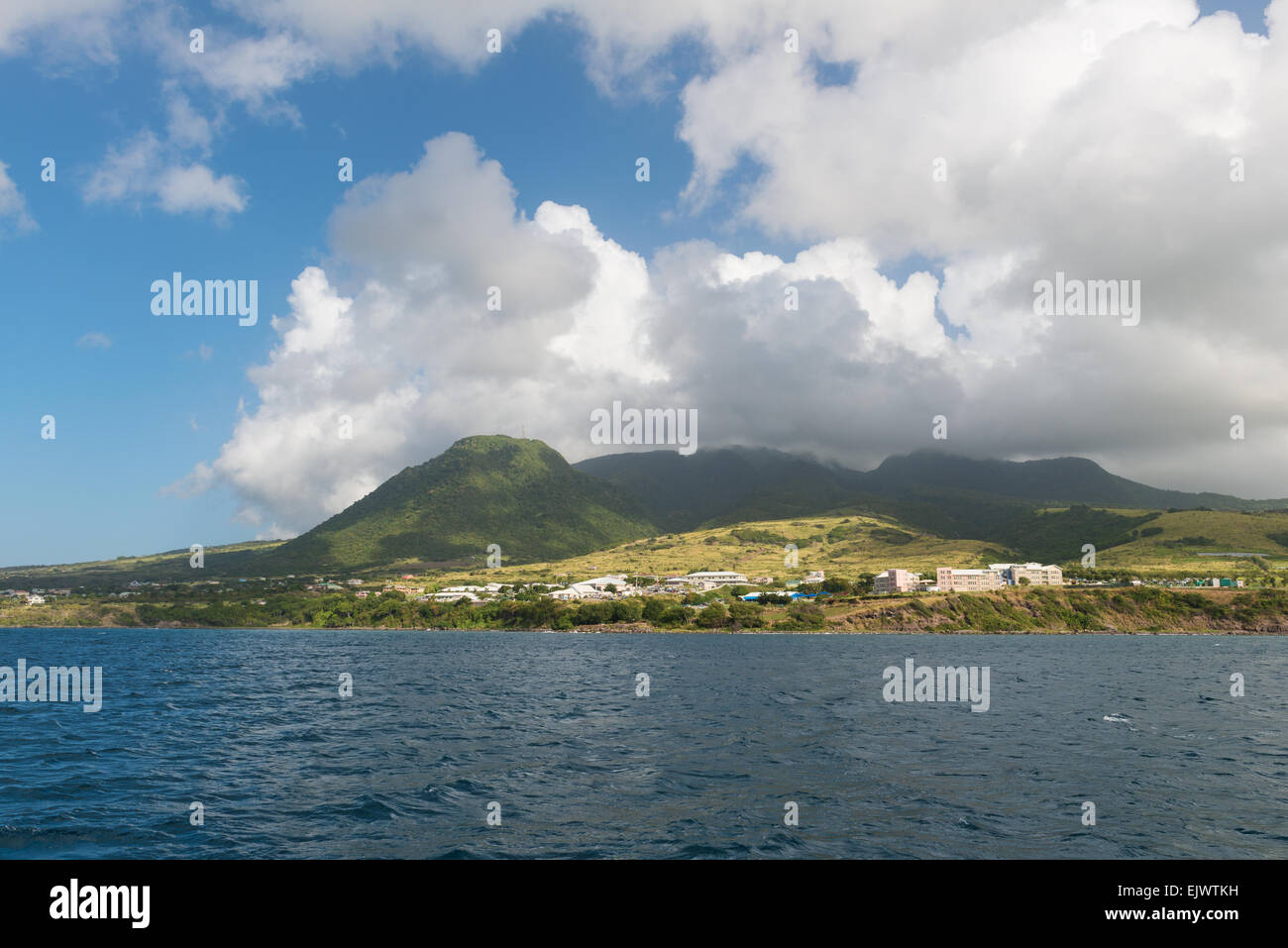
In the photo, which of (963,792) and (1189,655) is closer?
(963,792)

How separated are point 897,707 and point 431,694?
44.2 meters

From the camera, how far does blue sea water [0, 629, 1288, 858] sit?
1081 inches

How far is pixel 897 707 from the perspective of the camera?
64000mm

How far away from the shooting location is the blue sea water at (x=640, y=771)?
90.1 feet

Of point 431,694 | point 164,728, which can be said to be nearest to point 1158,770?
point 431,694

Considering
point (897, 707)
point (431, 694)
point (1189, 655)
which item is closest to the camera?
point (897, 707)

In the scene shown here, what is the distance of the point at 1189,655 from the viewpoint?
443 feet

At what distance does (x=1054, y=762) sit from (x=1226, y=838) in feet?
43.1

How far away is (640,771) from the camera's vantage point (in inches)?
1517

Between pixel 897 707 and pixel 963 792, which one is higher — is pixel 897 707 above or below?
below
